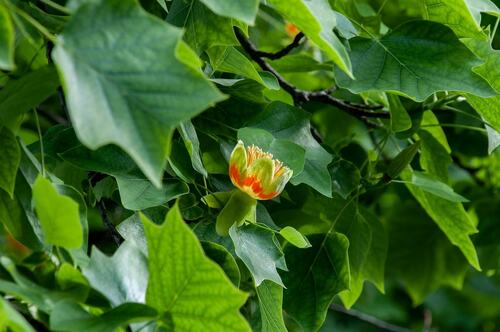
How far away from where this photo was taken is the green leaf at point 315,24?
83 cm

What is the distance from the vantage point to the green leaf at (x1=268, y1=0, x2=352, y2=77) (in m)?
0.83

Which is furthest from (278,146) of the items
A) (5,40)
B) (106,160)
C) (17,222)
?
(5,40)

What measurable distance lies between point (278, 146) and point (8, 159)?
31 centimetres

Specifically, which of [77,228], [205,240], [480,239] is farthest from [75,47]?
[480,239]

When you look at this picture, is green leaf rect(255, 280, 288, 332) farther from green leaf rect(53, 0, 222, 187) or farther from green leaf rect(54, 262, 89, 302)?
green leaf rect(53, 0, 222, 187)

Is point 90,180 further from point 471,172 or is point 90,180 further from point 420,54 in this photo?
point 471,172

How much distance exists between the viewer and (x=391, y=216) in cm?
202

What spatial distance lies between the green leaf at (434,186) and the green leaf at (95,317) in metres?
0.55

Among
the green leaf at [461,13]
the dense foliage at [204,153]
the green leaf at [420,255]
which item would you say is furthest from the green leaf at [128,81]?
the green leaf at [420,255]

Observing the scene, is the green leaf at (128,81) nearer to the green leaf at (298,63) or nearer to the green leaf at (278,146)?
the green leaf at (278,146)

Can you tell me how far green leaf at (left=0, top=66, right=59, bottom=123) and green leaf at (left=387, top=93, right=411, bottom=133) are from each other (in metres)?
0.49

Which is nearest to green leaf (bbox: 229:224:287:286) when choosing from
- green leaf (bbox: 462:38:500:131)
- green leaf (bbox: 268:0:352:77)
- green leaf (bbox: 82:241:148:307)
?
green leaf (bbox: 82:241:148:307)

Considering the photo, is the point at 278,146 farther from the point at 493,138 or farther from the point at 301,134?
the point at 493,138

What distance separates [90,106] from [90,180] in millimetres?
454
